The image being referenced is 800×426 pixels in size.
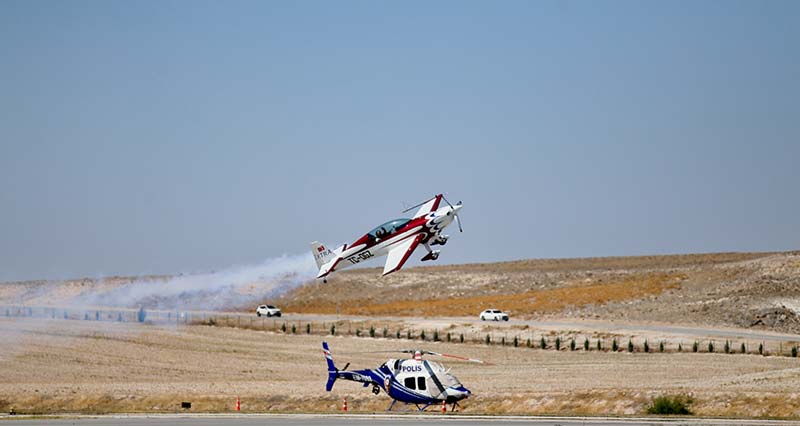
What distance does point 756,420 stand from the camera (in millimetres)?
47875

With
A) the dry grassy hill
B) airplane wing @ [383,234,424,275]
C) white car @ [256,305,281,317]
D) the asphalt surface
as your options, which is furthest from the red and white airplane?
white car @ [256,305,281,317]

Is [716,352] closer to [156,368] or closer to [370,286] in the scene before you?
[156,368]

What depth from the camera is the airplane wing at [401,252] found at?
55.5 m

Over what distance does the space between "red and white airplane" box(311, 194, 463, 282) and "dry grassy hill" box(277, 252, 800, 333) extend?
6001 centimetres

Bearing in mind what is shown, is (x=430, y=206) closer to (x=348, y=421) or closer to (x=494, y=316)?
(x=348, y=421)

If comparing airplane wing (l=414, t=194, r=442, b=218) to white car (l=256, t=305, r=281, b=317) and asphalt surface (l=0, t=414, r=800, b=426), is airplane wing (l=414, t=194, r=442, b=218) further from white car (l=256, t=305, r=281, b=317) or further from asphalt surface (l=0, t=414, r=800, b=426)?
white car (l=256, t=305, r=281, b=317)

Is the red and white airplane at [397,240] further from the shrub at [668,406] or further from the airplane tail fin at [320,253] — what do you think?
the shrub at [668,406]

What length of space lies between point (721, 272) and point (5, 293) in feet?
320

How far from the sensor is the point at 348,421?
167 feet

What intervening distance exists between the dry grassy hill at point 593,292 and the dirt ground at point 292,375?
30.4m

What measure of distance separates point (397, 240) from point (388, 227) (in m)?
0.79

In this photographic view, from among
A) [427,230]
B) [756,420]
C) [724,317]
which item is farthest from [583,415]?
[724,317]

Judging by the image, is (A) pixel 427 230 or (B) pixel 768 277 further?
(B) pixel 768 277

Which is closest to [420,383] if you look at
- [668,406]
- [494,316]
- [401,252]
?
[401,252]
